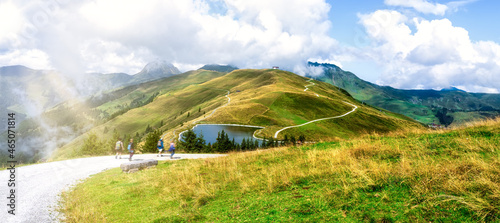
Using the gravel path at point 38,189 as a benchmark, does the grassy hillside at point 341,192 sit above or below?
above

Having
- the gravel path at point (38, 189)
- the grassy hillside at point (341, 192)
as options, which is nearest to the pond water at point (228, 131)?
the gravel path at point (38, 189)

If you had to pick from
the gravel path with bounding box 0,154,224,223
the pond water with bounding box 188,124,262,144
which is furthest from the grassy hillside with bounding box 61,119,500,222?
the pond water with bounding box 188,124,262,144

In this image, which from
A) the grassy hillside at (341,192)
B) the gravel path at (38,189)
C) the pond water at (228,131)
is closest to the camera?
the grassy hillside at (341,192)

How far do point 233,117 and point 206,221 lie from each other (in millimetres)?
128221

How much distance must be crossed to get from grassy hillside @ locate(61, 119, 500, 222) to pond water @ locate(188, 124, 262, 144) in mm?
92871

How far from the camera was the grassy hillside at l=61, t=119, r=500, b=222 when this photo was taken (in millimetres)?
5988

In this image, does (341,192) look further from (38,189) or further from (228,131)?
(228,131)

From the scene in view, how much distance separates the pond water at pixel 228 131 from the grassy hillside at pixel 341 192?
305ft

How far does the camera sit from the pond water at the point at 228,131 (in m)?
109

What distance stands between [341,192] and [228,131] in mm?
110578

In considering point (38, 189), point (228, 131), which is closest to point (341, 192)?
point (38, 189)

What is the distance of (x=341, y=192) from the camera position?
7633 millimetres

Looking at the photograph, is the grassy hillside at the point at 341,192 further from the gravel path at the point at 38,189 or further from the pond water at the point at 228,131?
the pond water at the point at 228,131

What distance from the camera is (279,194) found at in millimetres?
8867
